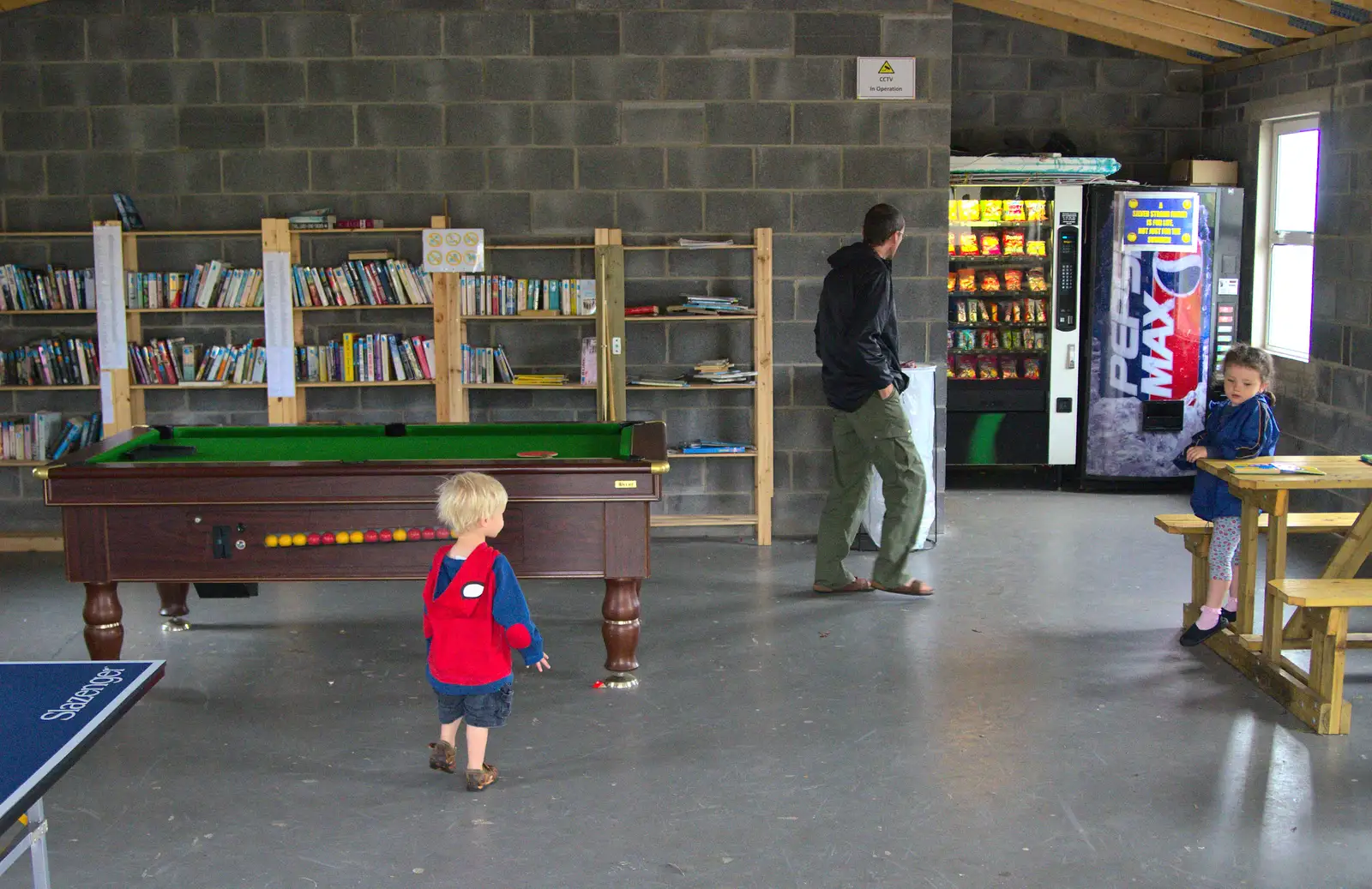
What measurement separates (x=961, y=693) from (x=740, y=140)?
11.5ft

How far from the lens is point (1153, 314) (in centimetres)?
858

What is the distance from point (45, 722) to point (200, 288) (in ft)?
16.1

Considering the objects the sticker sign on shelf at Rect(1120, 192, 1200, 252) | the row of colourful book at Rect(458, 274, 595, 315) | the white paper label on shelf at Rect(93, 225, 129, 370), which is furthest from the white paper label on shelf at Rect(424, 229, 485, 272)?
the sticker sign on shelf at Rect(1120, 192, 1200, 252)

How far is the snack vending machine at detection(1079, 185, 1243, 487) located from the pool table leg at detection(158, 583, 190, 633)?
5.59 metres

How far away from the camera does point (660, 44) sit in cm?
718

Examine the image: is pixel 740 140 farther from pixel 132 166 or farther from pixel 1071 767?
pixel 1071 767

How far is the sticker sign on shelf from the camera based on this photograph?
8523 mm

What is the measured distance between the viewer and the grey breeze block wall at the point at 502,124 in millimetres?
7176

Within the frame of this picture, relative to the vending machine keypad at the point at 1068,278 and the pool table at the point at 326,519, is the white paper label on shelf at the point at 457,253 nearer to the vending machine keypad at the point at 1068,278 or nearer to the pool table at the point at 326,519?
the pool table at the point at 326,519

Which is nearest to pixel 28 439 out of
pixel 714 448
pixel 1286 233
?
pixel 714 448

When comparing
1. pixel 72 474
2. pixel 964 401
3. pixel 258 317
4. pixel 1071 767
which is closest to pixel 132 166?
pixel 258 317

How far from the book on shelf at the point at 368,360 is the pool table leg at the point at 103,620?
8.32ft

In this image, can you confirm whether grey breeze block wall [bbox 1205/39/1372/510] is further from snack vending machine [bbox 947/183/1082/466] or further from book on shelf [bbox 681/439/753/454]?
book on shelf [bbox 681/439/753/454]

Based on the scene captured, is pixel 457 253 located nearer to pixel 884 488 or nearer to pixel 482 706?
pixel 884 488
